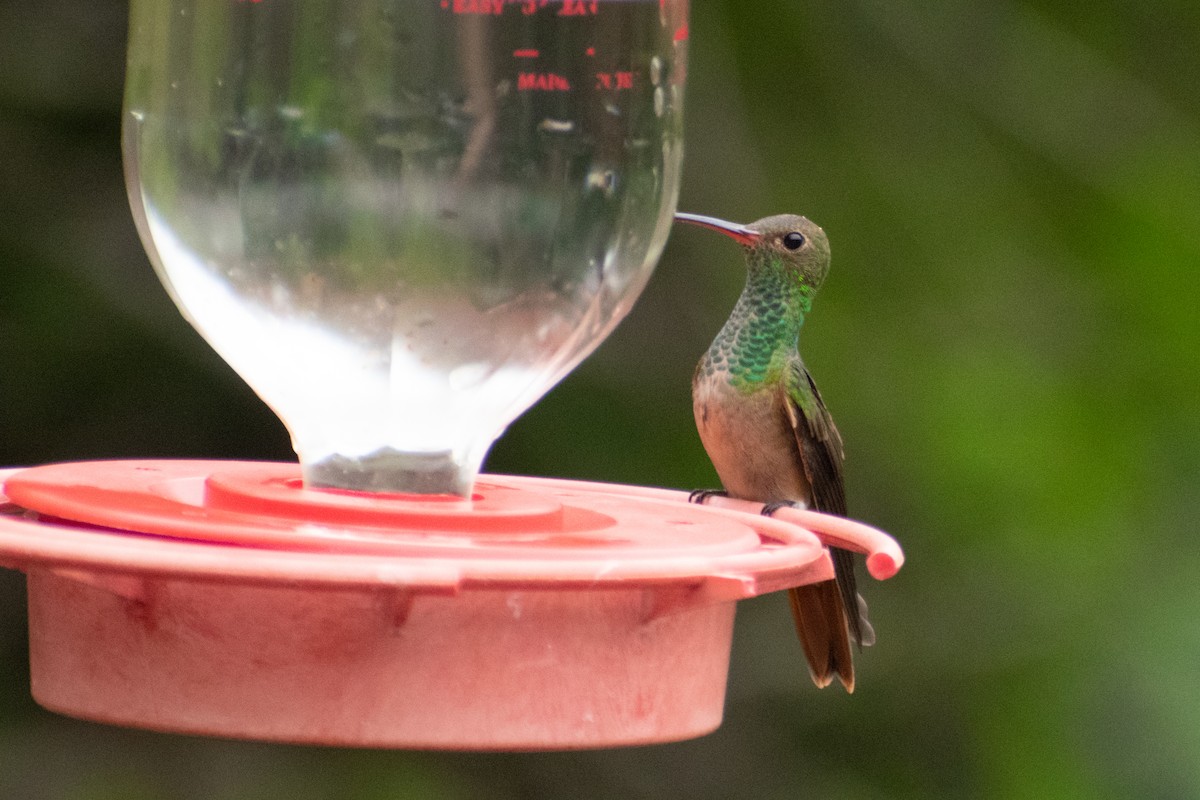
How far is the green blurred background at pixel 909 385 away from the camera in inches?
159

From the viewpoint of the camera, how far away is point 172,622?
143cm

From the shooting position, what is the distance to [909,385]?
14.2 ft

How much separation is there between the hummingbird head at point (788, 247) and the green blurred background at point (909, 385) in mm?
972

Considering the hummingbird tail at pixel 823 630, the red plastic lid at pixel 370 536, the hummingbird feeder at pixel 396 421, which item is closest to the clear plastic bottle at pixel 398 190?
the hummingbird feeder at pixel 396 421

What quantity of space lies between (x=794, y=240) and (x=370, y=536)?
6.43 feet

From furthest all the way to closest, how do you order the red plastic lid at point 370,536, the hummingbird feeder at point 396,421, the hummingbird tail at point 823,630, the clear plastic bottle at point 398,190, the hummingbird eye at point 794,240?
1. the hummingbird eye at point 794,240
2. the hummingbird tail at point 823,630
3. the clear plastic bottle at point 398,190
4. the hummingbird feeder at point 396,421
5. the red plastic lid at point 370,536

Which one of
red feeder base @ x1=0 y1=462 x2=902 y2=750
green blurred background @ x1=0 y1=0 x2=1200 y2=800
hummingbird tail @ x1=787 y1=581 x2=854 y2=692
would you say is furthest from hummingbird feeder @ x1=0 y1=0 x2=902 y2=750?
green blurred background @ x1=0 y1=0 x2=1200 y2=800

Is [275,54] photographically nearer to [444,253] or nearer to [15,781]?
[444,253]

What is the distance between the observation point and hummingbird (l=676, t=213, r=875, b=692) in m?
3.28

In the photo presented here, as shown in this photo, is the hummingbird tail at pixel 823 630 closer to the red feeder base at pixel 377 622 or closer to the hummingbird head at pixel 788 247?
the hummingbird head at pixel 788 247

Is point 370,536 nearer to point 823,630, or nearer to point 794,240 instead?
point 823,630

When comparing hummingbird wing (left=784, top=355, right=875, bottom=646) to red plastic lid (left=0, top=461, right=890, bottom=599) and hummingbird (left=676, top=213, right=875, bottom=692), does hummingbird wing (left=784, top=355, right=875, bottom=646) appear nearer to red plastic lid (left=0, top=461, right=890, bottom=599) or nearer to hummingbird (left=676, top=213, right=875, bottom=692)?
hummingbird (left=676, top=213, right=875, bottom=692)

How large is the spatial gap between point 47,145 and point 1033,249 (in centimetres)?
261

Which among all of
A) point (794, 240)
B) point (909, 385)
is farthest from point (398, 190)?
point (909, 385)
